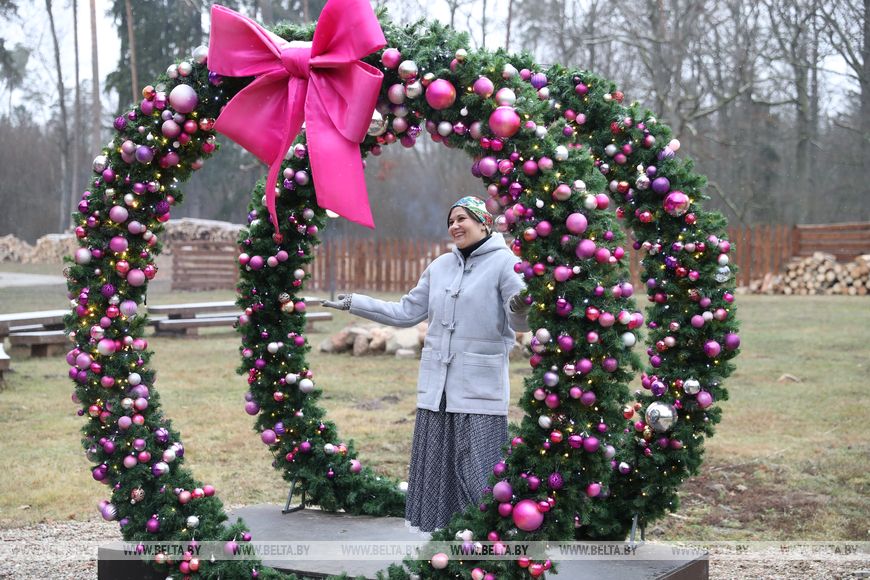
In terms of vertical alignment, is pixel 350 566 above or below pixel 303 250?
below

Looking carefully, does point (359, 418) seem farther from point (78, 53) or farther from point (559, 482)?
point (78, 53)

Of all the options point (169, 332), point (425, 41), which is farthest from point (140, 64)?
point (425, 41)

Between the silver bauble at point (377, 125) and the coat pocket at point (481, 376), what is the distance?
102 cm

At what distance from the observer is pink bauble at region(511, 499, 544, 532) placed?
2.92 meters

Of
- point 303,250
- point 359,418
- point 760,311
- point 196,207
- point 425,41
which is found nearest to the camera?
point 425,41

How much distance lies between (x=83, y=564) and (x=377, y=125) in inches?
110

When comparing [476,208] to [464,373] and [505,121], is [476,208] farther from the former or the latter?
[505,121]

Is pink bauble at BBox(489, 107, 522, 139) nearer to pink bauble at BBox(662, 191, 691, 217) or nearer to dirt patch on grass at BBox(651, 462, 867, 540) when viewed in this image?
pink bauble at BBox(662, 191, 691, 217)

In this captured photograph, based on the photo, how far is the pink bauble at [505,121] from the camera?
9.82 feet

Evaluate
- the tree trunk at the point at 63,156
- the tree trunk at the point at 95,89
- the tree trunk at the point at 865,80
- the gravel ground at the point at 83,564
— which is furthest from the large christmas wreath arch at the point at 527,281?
the tree trunk at the point at 865,80

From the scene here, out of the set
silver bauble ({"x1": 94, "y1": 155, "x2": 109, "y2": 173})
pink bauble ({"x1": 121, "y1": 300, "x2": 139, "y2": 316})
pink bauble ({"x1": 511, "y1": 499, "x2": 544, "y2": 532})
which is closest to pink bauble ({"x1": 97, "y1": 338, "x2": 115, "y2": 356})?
pink bauble ({"x1": 121, "y1": 300, "x2": 139, "y2": 316})

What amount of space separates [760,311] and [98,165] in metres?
13.9

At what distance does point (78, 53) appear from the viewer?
518 inches

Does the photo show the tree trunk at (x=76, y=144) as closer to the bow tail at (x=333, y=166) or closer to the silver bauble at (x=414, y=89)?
the bow tail at (x=333, y=166)
